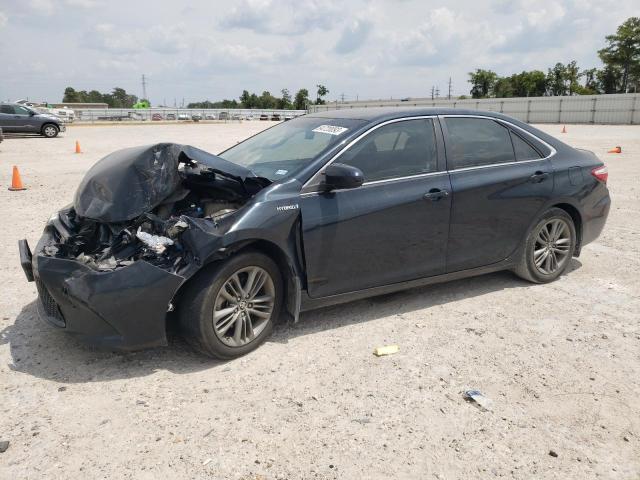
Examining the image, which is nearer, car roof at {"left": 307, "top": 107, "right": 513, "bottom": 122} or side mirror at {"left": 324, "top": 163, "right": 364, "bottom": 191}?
side mirror at {"left": 324, "top": 163, "right": 364, "bottom": 191}

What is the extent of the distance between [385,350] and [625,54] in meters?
79.4

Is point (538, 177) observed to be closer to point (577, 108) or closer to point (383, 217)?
point (383, 217)

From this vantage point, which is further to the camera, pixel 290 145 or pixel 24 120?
pixel 24 120

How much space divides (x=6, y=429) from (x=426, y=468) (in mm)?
2314

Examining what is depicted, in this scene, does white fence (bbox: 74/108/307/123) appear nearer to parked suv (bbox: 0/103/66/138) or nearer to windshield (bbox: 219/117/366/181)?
parked suv (bbox: 0/103/66/138)

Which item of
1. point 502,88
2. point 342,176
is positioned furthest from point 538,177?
point 502,88

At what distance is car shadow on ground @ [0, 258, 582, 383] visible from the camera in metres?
3.77

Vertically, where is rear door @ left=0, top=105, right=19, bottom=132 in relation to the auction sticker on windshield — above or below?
below

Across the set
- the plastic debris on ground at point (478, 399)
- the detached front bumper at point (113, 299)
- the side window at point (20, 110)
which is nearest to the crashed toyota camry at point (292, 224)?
the detached front bumper at point (113, 299)

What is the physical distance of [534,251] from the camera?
17.6ft

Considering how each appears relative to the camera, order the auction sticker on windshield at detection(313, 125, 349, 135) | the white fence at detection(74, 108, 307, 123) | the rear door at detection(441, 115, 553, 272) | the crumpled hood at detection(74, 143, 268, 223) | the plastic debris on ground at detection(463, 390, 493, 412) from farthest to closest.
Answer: the white fence at detection(74, 108, 307, 123) → the rear door at detection(441, 115, 553, 272) → the auction sticker on windshield at detection(313, 125, 349, 135) → the crumpled hood at detection(74, 143, 268, 223) → the plastic debris on ground at detection(463, 390, 493, 412)

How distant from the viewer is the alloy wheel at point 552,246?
541 cm

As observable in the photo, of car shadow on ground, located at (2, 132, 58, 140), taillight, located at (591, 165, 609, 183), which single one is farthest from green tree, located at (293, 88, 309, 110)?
taillight, located at (591, 165, 609, 183)

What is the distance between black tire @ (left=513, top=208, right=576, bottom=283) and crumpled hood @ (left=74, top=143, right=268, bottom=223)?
2.75 meters
